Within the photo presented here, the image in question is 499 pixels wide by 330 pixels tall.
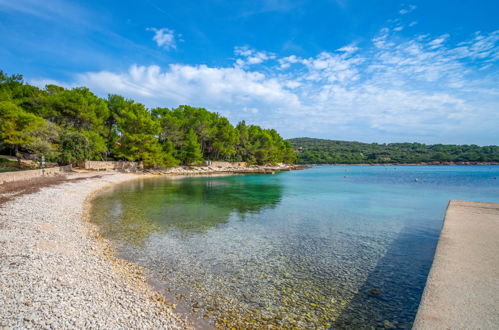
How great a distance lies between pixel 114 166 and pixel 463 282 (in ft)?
153

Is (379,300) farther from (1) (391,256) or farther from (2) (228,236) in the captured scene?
(2) (228,236)

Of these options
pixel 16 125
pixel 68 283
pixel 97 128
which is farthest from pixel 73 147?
pixel 68 283

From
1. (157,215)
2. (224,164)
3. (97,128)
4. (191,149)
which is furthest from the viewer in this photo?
(224,164)

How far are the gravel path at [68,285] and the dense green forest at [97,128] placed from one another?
25.0 meters

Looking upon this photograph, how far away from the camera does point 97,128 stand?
42594 mm

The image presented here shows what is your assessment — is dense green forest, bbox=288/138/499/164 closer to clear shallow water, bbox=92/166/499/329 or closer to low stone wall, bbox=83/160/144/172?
low stone wall, bbox=83/160/144/172

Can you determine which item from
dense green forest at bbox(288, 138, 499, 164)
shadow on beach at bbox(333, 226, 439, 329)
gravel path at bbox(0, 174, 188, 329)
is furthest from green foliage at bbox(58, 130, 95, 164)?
dense green forest at bbox(288, 138, 499, 164)

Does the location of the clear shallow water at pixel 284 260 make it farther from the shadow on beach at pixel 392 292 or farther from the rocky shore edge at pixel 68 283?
the rocky shore edge at pixel 68 283

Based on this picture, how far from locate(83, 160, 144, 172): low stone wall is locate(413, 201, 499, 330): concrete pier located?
41826 millimetres

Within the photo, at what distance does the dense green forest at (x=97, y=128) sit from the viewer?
2948cm

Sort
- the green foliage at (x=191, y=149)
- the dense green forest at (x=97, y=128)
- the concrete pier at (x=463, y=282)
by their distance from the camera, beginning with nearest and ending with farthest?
the concrete pier at (x=463, y=282)
the dense green forest at (x=97, y=128)
the green foliage at (x=191, y=149)

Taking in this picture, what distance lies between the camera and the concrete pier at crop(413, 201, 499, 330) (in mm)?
4016

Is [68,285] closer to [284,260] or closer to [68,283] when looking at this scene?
[68,283]

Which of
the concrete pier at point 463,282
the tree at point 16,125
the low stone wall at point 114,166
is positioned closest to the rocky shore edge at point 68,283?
the concrete pier at point 463,282
